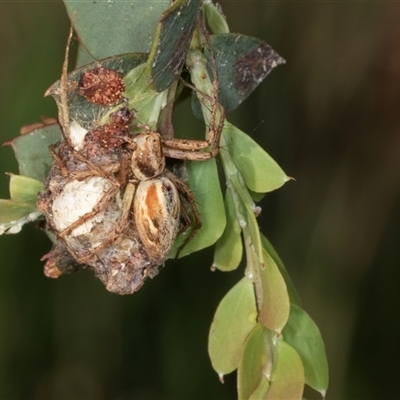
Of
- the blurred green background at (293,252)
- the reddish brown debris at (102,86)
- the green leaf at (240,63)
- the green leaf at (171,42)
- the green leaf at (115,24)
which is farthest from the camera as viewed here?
the blurred green background at (293,252)

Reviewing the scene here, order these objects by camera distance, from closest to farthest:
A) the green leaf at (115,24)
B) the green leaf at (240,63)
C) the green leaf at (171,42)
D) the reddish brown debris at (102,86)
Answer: the green leaf at (171,42)
the reddish brown debris at (102,86)
the green leaf at (115,24)
the green leaf at (240,63)

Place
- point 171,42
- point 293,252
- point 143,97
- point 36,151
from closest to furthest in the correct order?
point 171,42
point 143,97
point 36,151
point 293,252

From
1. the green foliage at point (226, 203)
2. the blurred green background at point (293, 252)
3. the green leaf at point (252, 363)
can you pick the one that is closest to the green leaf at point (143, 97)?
the green foliage at point (226, 203)

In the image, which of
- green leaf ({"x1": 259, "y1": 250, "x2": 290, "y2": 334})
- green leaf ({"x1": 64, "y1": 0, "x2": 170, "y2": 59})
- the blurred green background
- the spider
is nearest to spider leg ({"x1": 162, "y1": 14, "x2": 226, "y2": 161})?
the spider

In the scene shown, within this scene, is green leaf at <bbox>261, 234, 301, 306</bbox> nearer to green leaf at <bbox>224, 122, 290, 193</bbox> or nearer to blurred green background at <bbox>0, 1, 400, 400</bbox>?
green leaf at <bbox>224, 122, 290, 193</bbox>

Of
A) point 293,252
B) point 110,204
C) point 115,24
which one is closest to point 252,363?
point 110,204

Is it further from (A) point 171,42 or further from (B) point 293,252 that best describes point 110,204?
(B) point 293,252

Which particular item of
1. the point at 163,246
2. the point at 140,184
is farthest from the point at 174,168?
the point at 163,246

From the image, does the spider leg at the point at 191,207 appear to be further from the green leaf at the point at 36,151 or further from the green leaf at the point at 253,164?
the green leaf at the point at 36,151
